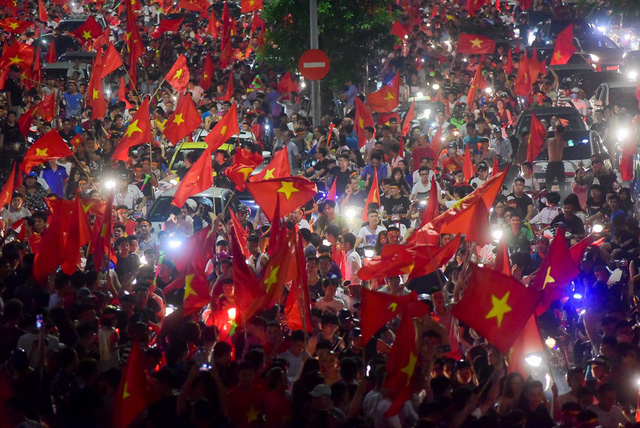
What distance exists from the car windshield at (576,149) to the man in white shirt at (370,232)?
5628 mm

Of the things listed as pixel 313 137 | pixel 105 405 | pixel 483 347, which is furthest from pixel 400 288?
pixel 313 137

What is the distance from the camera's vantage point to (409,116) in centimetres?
2311

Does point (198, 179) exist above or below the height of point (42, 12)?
above

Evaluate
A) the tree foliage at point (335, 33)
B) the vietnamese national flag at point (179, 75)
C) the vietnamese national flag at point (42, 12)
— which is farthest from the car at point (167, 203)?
the vietnamese national flag at point (42, 12)

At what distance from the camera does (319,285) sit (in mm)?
12719

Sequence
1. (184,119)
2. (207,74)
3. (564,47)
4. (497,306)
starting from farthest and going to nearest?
(207,74) < (564,47) < (184,119) < (497,306)

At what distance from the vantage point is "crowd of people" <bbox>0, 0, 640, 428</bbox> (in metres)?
8.66

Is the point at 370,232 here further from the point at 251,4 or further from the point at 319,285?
the point at 251,4

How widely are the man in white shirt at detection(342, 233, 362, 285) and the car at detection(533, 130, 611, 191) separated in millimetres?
5768

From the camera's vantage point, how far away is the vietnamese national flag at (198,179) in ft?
49.8

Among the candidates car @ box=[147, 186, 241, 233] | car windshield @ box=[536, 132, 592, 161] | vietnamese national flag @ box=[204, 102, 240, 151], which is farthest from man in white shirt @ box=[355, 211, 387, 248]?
car windshield @ box=[536, 132, 592, 161]

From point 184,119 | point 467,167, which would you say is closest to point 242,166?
point 184,119

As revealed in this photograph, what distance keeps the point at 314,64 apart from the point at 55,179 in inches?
208

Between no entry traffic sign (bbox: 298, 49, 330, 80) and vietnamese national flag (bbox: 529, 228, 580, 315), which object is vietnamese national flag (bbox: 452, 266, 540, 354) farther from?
no entry traffic sign (bbox: 298, 49, 330, 80)
